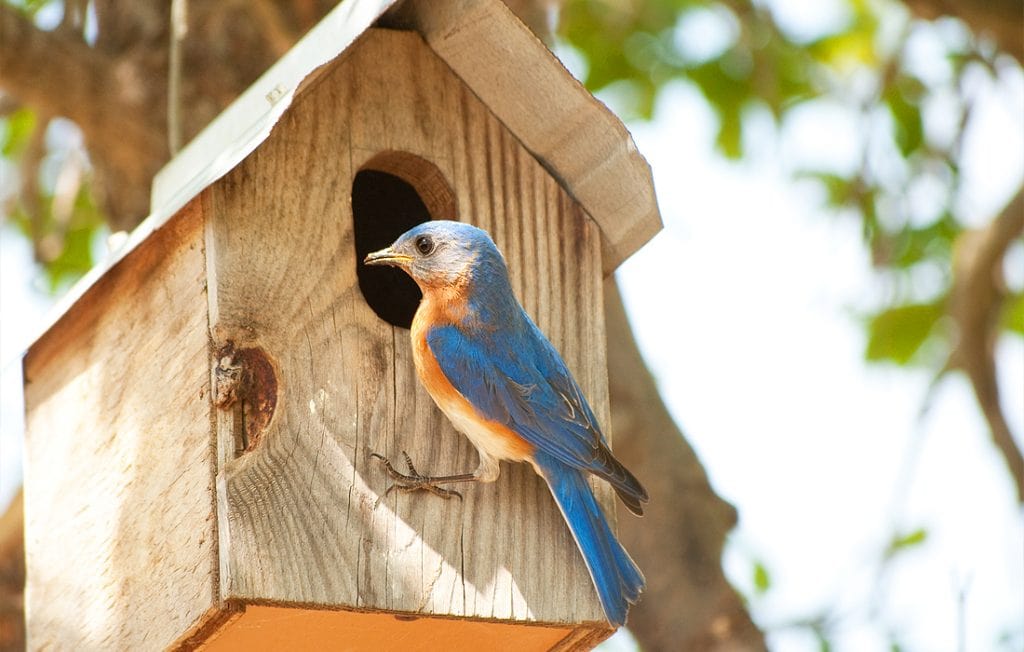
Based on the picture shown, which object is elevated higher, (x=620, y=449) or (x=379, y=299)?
(x=379, y=299)

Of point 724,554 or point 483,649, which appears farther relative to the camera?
point 724,554

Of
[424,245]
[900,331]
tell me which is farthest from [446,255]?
[900,331]

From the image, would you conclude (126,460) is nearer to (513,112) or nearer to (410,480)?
(410,480)

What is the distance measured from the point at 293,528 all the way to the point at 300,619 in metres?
0.23

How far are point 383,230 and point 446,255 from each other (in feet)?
2.68

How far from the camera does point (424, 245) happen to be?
378 centimetres

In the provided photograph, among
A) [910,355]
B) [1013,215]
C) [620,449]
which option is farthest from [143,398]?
[910,355]

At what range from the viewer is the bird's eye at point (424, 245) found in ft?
12.3

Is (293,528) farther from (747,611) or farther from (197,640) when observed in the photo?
(747,611)

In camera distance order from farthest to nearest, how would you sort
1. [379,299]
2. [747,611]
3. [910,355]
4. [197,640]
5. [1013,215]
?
[910,355], [1013,215], [747,611], [379,299], [197,640]

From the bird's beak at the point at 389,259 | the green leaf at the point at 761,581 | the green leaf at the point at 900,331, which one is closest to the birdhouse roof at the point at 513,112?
the bird's beak at the point at 389,259

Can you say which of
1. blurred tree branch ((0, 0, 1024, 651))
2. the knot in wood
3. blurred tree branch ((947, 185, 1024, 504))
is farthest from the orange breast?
blurred tree branch ((947, 185, 1024, 504))

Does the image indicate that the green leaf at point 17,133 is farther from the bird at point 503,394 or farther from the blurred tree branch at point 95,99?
the bird at point 503,394

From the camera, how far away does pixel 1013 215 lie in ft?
18.1
